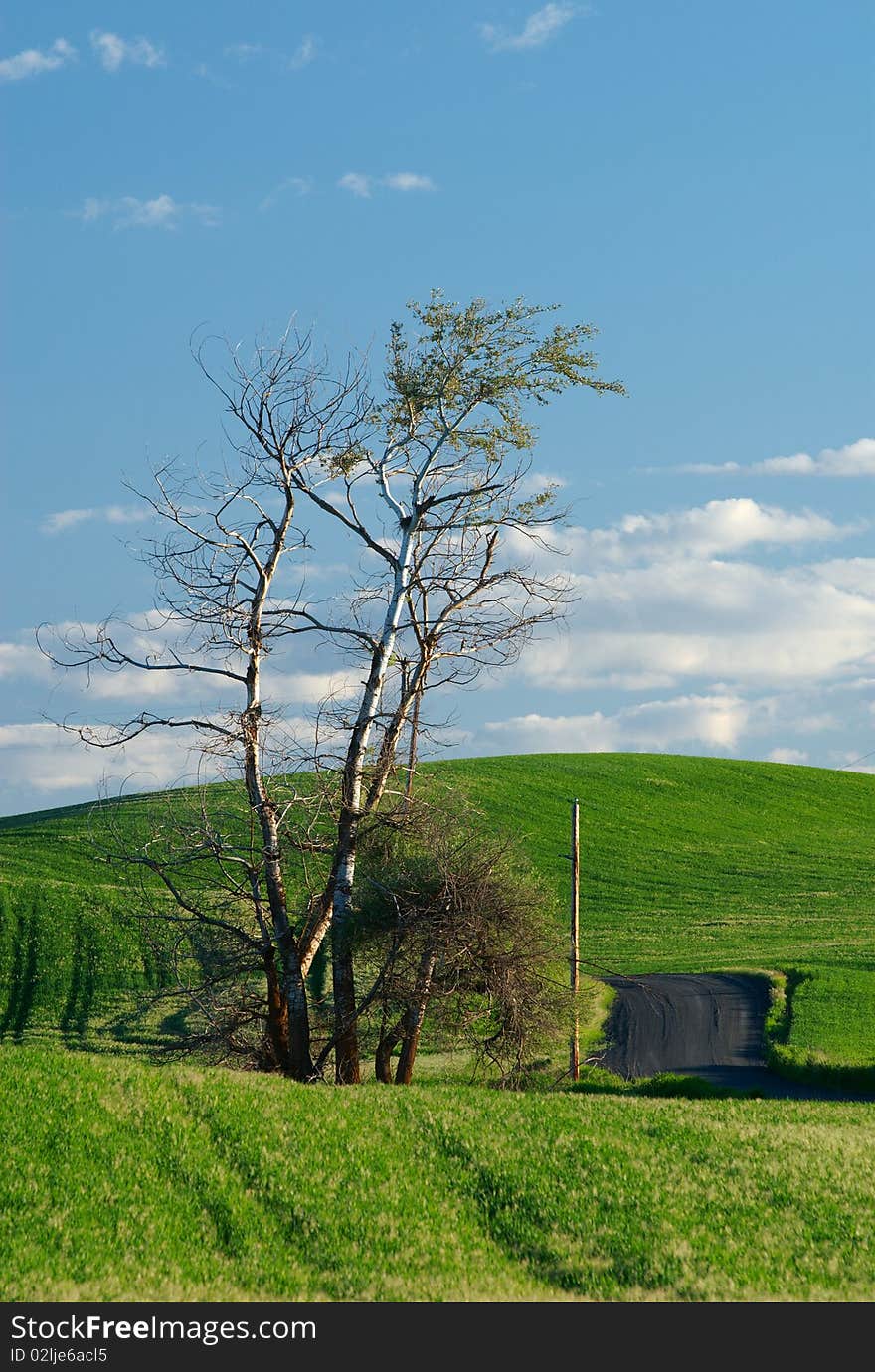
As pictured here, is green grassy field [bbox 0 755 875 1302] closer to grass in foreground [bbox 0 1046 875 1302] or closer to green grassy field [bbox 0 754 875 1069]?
grass in foreground [bbox 0 1046 875 1302]

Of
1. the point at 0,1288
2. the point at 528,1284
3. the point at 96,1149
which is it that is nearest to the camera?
the point at 0,1288

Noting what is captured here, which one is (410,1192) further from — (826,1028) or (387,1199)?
(826,1028)

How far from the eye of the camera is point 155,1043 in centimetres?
3700

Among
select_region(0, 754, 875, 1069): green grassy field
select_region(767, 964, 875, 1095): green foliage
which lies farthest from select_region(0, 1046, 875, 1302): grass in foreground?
select_region(767, 964, 875, 1095): green foliage

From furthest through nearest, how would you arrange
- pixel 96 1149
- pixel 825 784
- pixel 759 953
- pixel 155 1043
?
pixel 825 784 → pixel 759 953 → pixel 155 1043 → pixel 96 1149

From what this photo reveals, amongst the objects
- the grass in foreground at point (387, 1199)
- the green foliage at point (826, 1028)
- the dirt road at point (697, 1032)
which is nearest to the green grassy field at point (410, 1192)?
the grass in foreground at point (387, 1199)

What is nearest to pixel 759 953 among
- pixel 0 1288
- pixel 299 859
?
pixel 299 859

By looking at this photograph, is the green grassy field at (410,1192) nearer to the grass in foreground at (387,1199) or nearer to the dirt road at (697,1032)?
the grass in foreground at (387,1199)

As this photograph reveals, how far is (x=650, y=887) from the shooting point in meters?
69.7

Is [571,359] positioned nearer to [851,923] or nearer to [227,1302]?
[227,1302]

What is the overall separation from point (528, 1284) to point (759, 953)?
1800 inches

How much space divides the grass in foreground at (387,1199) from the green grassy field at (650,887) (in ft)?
27.8

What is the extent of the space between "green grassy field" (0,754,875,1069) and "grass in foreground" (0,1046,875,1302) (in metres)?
8.48

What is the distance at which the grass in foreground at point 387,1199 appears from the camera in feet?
37.7
